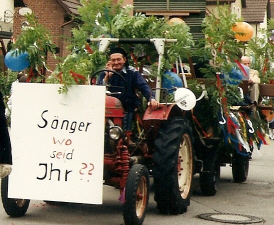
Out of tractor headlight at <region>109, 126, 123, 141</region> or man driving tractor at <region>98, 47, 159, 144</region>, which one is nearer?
tractor headlight at <region>109, 126, 123, 141</region>

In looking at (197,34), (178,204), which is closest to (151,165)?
(178,204)

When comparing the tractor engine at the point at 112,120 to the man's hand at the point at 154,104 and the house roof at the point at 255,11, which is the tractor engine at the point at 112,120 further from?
the house roof at the point at 255,11

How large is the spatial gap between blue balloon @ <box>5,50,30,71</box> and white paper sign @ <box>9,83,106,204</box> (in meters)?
0.60

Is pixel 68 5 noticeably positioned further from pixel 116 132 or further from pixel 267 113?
pixel 116 132

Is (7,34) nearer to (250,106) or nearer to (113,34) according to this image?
(250,106)

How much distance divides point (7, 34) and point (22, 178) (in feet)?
79.8

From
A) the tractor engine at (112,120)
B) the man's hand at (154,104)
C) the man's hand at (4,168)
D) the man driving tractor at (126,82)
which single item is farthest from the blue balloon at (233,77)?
the man's hand at (4,168)

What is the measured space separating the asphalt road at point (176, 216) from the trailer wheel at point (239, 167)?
12cm

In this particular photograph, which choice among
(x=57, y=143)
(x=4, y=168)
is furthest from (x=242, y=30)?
(x=4, y=168)

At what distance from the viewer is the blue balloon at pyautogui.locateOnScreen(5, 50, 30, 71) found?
984 cm

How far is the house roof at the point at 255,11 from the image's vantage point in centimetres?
6594

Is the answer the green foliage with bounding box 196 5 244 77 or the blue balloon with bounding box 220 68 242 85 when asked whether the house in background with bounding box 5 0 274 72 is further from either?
the blue balloon with bounding box 220 68 242 85

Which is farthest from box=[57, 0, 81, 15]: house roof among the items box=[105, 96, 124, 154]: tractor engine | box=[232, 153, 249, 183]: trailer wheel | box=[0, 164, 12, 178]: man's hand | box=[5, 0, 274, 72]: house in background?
box=[0, 164, 12, 178]: man's hand

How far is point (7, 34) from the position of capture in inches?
1303
